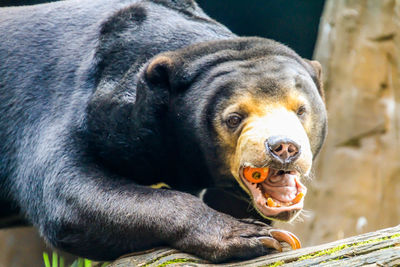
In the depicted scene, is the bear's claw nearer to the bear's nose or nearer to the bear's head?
the bear's head

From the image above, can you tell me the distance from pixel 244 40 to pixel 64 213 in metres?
1.72

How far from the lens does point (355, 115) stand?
30.1ft

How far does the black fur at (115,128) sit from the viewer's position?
4117 mm

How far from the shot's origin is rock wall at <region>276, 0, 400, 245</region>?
9062 mm

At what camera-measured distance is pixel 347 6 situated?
30.2ft

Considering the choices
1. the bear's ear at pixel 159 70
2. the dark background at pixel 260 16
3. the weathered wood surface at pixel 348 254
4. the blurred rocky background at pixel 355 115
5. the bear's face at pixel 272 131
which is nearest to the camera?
the weathered wood surface at pixel 348 254

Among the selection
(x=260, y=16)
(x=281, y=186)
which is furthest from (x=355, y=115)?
(x=281, y=186)

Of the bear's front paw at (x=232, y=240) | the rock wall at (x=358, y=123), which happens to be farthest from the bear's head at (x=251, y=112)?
the rock wall at (x=358, y=123)

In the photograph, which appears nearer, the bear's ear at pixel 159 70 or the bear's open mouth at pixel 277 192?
the bear's open mouth at pixel 277 192

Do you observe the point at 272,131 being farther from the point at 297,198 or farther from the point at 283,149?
the point at 297,198

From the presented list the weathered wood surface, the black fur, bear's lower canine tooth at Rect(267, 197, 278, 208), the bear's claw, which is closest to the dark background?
the black fur

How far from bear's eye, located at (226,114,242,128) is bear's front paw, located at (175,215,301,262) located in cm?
63

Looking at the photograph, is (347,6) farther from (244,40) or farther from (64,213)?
(64,213)

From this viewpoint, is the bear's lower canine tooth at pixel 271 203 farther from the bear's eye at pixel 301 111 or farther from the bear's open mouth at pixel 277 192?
the bear's eye at pixel 301 111
